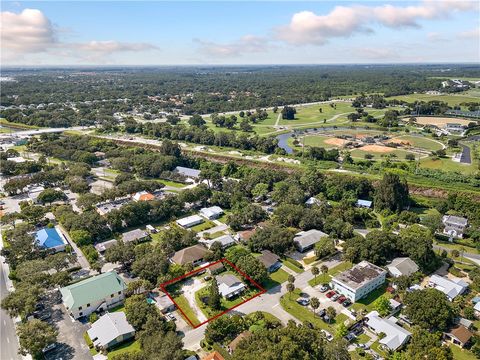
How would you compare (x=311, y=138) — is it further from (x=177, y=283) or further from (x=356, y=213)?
(x=177, y=283)

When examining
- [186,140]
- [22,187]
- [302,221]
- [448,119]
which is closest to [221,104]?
[186,140]

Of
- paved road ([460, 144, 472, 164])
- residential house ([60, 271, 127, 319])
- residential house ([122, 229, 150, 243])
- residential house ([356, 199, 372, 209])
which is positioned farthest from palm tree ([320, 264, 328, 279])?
paved road ([460, 144, 472, 164])

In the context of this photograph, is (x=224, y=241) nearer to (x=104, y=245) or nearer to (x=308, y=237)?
(x=308, y=237)

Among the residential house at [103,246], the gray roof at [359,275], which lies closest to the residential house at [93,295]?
the residential house at [103,246]

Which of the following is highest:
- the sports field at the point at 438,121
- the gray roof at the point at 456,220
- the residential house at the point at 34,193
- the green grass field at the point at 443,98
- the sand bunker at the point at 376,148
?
the green grass field at the point at 443,98

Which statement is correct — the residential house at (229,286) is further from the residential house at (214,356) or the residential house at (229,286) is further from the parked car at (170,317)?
the residential house at (214,356)
